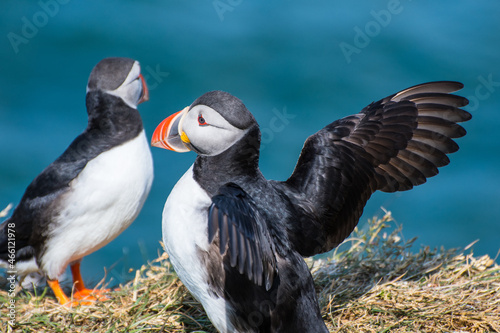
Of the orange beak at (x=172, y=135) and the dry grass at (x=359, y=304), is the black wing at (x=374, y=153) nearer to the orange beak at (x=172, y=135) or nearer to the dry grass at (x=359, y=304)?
the dry grass at (x=359, y=304)

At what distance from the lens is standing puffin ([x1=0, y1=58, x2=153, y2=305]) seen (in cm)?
402

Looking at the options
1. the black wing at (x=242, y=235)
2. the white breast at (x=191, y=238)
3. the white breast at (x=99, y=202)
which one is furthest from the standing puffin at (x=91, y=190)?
the black wing at (x=242, y=235)

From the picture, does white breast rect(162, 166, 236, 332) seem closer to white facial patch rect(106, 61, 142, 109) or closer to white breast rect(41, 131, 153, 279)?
white breast rect(41, 131, 153, 279)

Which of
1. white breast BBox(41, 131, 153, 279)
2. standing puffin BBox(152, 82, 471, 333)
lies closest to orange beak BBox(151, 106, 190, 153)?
standing puffin BBox(152, 82, 471, 333)

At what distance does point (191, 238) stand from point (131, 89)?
1637 millimetres

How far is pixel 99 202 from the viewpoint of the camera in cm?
401

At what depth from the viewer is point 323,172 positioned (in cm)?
351

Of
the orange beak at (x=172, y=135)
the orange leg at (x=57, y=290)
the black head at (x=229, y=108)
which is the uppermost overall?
the black head at (x=229, y=108)

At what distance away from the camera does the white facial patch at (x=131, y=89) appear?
4.23 metres

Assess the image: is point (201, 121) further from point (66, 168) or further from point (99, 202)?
point (66, 168)

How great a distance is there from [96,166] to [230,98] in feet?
4.41

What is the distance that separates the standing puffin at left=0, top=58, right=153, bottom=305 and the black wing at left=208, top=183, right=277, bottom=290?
144cm

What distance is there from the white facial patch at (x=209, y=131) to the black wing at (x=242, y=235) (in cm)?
37

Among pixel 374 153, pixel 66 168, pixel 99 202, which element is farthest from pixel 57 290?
pixel 374 153
